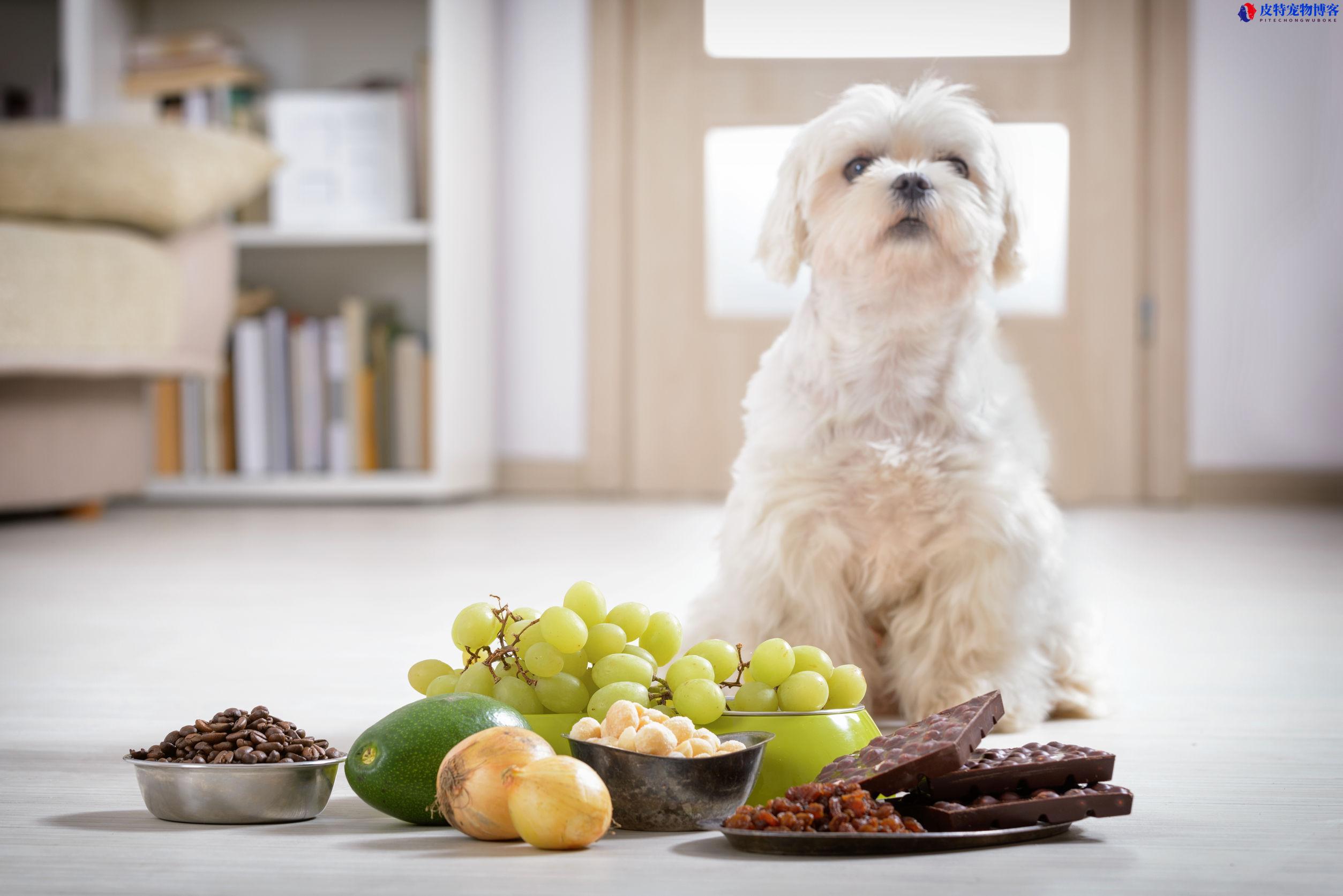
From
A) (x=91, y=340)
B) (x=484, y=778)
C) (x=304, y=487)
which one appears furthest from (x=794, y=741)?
(x=304, y=487)

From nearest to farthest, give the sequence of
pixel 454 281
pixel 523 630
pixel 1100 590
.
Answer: pixel 523 630
pixel 1100 590
pixel 454 281

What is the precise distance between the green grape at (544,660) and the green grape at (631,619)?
0.27 ft

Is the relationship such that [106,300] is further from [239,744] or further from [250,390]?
[239,744]

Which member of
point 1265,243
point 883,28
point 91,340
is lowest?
point 91,340

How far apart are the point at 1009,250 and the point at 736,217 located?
11.0 feet

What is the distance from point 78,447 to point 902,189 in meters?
3.15

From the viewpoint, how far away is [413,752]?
998 millimetres

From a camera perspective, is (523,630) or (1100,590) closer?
(523,630)

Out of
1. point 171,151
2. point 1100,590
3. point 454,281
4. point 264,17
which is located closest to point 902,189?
point 1100,590

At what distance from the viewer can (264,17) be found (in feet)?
15.9

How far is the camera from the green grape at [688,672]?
1.09m

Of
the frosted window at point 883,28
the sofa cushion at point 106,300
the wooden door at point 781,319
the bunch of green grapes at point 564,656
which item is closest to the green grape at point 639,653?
the bunch of green grapes at point 564,656

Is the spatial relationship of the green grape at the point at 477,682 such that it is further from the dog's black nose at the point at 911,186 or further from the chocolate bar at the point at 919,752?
the dog's black nose at the point at 911,186

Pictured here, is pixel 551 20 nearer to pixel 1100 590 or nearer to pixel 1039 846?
pixel 1100 590
